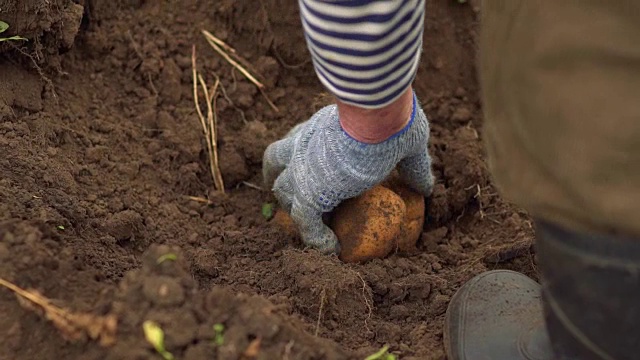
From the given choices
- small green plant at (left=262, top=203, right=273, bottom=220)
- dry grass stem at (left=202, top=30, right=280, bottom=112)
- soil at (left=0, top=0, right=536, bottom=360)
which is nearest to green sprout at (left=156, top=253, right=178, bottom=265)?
soil at (left=0, top=0, right=536, bottom=360)

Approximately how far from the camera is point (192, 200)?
2.35 metres

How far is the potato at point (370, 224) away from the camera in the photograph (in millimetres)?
2072

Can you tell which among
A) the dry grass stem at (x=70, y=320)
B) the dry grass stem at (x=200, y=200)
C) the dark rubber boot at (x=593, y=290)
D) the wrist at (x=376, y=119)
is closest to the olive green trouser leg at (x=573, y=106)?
the dark rubber boot at (x=593, y=290)

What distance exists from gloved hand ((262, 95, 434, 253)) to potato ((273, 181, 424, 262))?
5 cm

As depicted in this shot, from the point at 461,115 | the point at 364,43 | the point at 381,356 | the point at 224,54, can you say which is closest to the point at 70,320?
the point at 381,356

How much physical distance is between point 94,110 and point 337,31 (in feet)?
4.39

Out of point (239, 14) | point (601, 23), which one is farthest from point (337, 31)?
point (239, 14)

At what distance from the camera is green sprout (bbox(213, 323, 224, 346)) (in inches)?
53.9

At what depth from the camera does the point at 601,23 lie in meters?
1.05

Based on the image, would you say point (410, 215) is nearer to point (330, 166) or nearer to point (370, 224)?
point (370, 224)

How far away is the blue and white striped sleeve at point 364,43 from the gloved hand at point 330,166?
32 cm

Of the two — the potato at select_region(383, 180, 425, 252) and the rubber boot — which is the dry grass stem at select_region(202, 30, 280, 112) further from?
the rubber boot

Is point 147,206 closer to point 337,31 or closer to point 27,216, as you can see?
point 27,216

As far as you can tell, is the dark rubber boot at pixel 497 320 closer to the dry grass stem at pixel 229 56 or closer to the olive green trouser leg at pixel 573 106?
the olive green trouser leg at pixel 573 106
